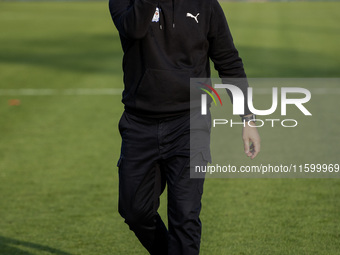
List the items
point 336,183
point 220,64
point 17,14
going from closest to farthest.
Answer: point 220,64 → point 336,183 → point 17,14

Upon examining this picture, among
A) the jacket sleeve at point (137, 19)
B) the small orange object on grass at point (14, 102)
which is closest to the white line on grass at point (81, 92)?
the small orange object on grass at point (14, 102)

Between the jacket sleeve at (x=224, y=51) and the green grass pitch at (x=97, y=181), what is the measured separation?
6.04 feet

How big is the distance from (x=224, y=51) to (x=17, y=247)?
8.82 feet

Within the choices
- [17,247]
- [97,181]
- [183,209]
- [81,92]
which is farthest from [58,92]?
[183,209]

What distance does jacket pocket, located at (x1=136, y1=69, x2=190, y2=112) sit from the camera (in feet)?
15.0

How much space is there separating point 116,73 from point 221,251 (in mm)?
10834

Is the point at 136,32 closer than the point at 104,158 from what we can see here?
Yes

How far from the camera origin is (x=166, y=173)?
474 centimetres

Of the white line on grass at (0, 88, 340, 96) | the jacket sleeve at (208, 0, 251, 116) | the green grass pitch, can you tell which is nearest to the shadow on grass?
the green grass pitch

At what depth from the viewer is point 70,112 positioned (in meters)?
12.4

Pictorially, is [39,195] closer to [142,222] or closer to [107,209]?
[107,209]

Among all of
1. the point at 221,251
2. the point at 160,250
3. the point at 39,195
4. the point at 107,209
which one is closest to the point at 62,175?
the point at 39,195

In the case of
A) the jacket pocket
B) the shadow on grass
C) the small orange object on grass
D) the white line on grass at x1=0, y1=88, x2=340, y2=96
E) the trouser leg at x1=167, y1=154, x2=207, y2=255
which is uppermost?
the jacket pocket

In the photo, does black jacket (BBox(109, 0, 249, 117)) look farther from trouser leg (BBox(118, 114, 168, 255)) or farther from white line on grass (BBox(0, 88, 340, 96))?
white line on grass (BBox(0, 88, 340, 96))
